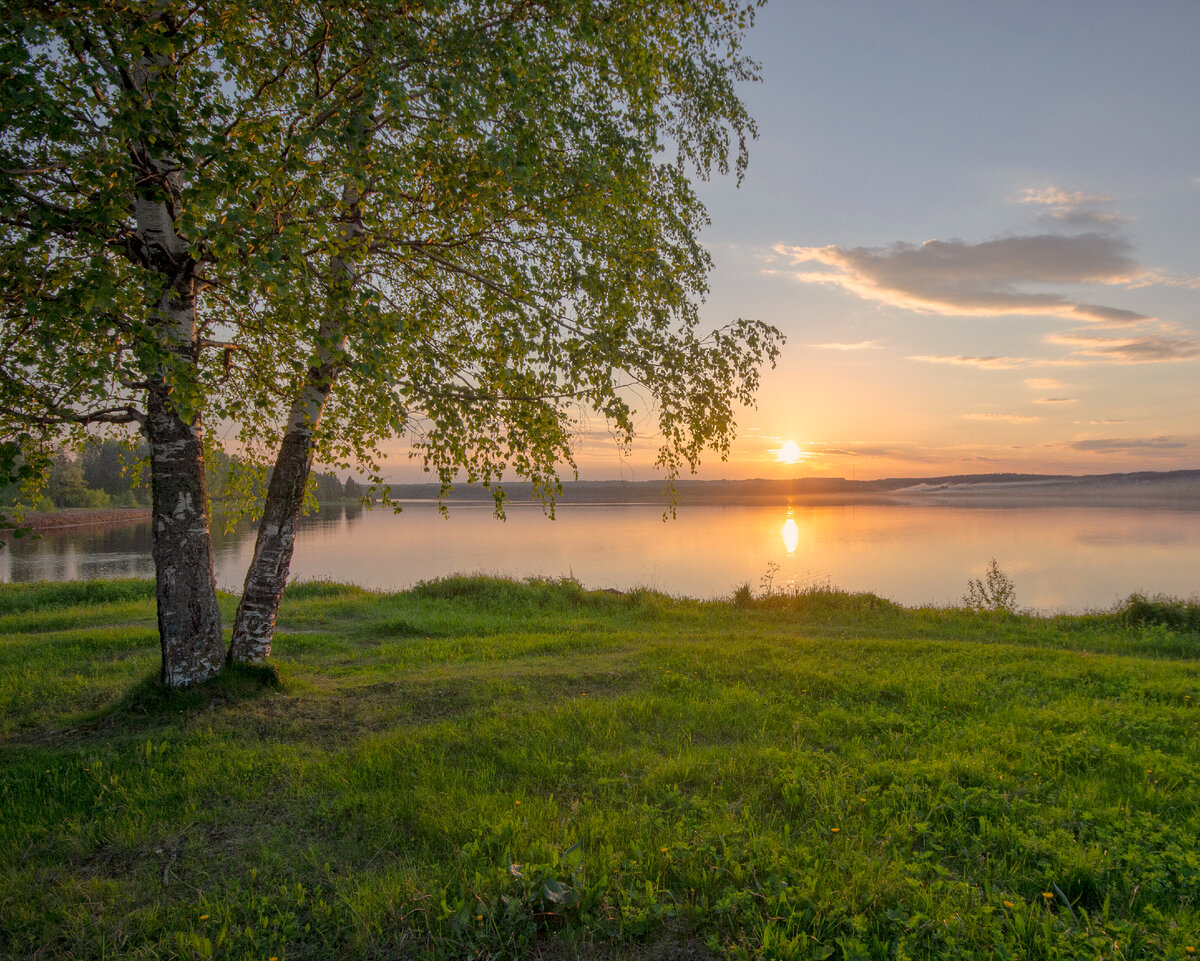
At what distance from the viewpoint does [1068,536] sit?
44.4 m

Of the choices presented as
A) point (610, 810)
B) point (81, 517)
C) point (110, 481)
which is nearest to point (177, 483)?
point (610, 810)

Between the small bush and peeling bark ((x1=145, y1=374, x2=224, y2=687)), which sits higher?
peeling bark ((x1=145, y1=374, x2=224, y2=687))

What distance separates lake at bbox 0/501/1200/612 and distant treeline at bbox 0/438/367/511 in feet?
14.4

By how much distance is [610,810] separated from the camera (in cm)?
444

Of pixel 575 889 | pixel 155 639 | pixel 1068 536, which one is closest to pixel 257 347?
pixel 155 639

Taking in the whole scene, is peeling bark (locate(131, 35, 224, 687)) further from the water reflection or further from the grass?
the water reflection

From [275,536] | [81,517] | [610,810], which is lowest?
[81,517]

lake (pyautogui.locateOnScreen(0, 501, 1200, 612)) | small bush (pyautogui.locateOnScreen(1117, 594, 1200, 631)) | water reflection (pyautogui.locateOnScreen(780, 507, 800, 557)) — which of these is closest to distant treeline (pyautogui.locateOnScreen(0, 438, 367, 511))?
lake (pyautogui.locateOnScreen(0, 501, 1200, 612))

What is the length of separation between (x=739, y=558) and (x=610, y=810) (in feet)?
104

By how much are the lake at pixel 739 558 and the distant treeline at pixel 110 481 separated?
4.38 m

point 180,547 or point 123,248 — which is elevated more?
point 123,248

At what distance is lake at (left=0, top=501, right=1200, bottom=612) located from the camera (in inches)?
1005

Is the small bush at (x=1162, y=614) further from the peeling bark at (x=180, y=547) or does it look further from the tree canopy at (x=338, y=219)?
the peeling bark at (x=180, y=547)

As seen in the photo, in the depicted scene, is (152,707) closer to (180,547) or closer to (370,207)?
(180,547)
